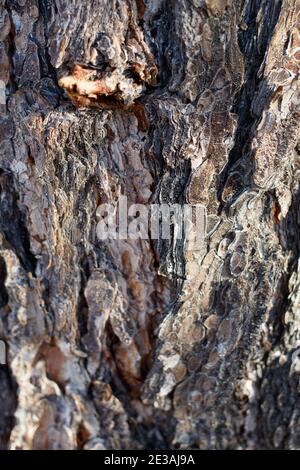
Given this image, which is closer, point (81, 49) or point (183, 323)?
point (81, 49)

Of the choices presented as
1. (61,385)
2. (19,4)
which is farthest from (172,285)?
(19,4)

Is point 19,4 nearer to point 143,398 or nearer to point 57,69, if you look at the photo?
point 57,69

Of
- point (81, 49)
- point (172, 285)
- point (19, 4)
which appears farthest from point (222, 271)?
point (19, 4)

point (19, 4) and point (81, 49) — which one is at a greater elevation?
point (19, 4)

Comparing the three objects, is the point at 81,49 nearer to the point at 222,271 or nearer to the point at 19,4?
the point at 19,4
